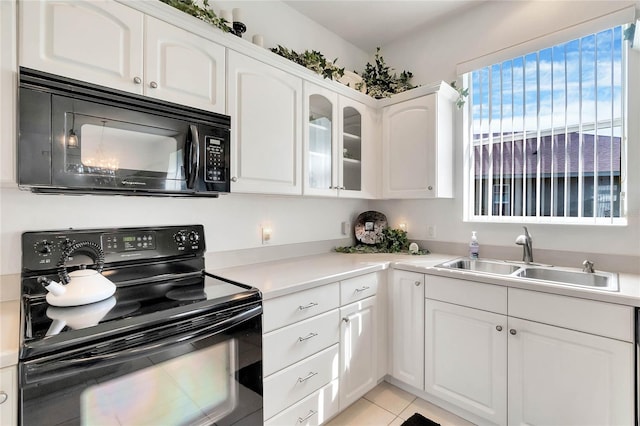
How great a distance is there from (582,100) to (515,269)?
115 cm

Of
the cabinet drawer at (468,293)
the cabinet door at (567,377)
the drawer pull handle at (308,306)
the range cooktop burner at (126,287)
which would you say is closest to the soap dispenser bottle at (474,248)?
the cabinet drawer at (468,293)

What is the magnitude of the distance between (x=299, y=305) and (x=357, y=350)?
61cm

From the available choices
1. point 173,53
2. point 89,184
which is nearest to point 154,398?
point 89,184

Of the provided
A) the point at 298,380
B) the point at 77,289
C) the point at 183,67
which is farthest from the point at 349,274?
the point at 183,67

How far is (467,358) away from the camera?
1.75m

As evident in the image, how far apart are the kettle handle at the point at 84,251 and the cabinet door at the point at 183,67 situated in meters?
0.73

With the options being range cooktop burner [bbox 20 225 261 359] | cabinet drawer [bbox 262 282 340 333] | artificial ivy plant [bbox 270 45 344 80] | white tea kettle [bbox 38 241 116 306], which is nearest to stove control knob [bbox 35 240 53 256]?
range cooktop burner [bbox 20 225 261 359]

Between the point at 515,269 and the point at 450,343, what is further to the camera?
the point at 515,269

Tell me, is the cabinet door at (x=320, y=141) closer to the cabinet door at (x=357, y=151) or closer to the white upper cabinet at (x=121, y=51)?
the cabinet door at (x=357, y=151)

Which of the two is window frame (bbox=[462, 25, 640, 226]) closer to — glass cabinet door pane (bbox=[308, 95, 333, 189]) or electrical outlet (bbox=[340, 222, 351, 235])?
electrical outlet (bbox=[340, 222, 351, 235])

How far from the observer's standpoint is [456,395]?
1794 millimetres

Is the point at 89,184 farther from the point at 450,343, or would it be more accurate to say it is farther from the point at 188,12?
the point at 450,343

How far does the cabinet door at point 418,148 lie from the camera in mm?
2225

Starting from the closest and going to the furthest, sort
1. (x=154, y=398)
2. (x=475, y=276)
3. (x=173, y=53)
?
(x=154, y=398)
(x=173, y=53)
(x=475, y=276)
